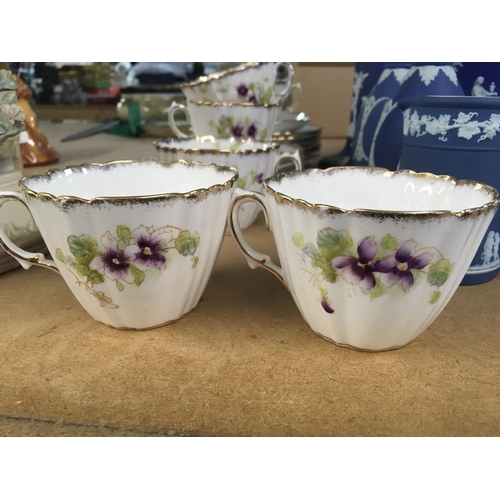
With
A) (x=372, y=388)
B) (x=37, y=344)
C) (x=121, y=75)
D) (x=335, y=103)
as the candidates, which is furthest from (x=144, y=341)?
(x=121, y=75)

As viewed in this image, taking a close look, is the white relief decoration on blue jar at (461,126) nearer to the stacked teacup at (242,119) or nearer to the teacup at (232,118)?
the stacked teacup at (242,119)

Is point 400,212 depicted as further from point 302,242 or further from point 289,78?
point 289,78

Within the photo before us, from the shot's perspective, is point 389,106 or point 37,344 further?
point 389,106

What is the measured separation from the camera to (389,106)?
0.75 metres

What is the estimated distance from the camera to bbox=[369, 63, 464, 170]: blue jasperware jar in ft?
2.03

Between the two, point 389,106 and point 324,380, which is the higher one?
point 389,106

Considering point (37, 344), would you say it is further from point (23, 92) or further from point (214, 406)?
point (23, 92)

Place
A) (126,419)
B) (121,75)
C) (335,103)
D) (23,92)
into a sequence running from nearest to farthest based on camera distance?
(126,419) < (23,92) < (335,103) < (121,75)

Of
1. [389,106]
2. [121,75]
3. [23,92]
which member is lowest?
[121,75]

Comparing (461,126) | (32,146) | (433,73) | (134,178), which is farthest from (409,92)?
(32,146)

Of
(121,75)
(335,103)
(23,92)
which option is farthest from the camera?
(121,75)

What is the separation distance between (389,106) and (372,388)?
49 centimetres

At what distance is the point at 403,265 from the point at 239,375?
0.53 ft

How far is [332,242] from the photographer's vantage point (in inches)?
15.4
